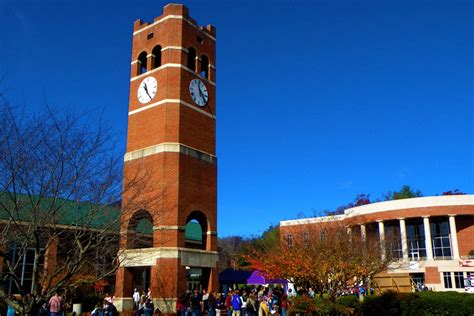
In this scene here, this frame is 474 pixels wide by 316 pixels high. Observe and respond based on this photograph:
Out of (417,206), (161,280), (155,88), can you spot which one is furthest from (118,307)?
(417,206)

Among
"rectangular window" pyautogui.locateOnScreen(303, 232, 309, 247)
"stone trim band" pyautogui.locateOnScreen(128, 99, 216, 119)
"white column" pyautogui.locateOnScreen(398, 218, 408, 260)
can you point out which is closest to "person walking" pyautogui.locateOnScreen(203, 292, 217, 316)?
"rectangular window" pyautogui.locateOnScreen(303, 232, 309, 247)

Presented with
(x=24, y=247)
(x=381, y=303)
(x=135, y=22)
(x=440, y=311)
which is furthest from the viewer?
(x=135, y=22)

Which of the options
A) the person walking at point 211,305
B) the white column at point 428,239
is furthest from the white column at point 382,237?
the person walking at point 211,305

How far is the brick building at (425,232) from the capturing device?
1769 inches

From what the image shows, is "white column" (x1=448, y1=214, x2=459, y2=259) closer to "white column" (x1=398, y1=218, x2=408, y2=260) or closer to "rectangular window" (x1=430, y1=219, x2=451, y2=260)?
"rectangular window" (x1=430, y1=219, x2=451, y2=260)

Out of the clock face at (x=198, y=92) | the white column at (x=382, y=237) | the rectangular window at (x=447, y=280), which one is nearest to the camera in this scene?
the clock face at (x=198, y=92)

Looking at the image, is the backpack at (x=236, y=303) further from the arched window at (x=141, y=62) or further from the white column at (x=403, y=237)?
the white column at (x=403, y=237)

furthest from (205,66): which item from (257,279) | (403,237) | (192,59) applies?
(403,237)

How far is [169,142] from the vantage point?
84.0 feet

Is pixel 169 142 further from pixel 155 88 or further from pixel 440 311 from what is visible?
pixel 440 311

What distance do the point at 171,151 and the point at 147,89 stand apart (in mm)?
5046

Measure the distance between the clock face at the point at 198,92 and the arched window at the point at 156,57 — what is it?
2831 mm

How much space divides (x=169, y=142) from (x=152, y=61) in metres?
6.21

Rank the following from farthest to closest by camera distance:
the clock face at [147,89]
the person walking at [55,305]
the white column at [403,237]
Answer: the white column at [403,237]
the clock face at [147,89]
the person walking at [55,305]
